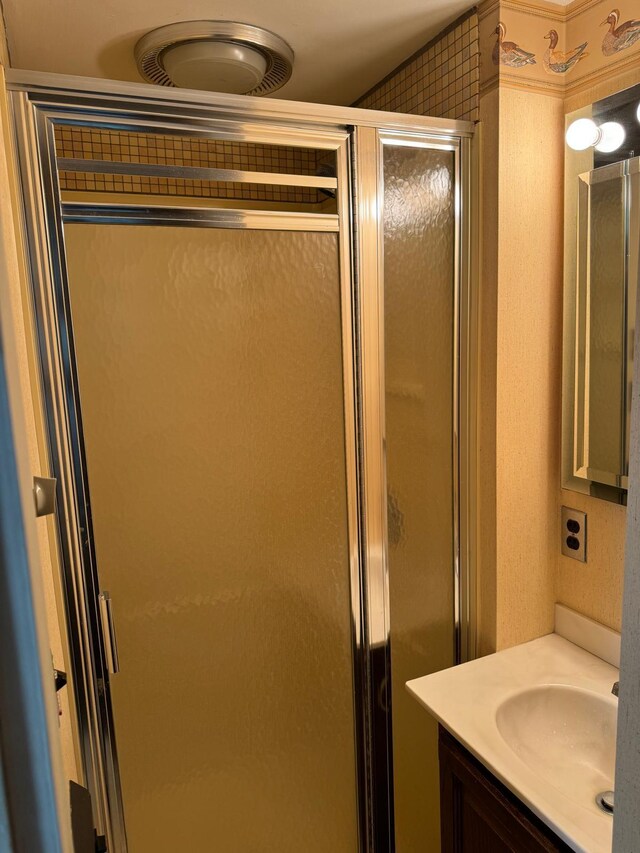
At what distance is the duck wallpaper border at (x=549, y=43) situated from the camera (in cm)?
131

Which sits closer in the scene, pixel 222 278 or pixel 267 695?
pixel 222 278

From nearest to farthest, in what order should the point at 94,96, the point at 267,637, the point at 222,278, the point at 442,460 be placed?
the point at 94,96
the point at 222,278
the point at 267,637
the point at 442,460

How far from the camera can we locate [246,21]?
1388 millimetres

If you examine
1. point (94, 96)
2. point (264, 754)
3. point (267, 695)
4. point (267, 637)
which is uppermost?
point (94, 96)

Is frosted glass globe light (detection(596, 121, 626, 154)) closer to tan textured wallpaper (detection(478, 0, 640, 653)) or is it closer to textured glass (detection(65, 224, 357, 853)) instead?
tan textured wallpaper (detection(478, 0, 640, 653))

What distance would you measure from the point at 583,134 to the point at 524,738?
141 cm

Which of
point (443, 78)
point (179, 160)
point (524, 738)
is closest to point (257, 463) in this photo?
point (524, 738)

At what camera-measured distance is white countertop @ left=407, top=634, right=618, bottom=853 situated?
103cm

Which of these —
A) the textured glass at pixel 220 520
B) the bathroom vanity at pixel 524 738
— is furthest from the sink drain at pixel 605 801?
the textured glass at pixel 220 520

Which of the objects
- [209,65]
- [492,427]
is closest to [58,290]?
[209,65]

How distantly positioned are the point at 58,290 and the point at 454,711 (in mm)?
1256

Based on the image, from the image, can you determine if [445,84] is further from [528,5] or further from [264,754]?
[264,754]

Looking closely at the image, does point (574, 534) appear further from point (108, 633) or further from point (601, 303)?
point (108, 633)

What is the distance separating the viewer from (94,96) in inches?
45.4
